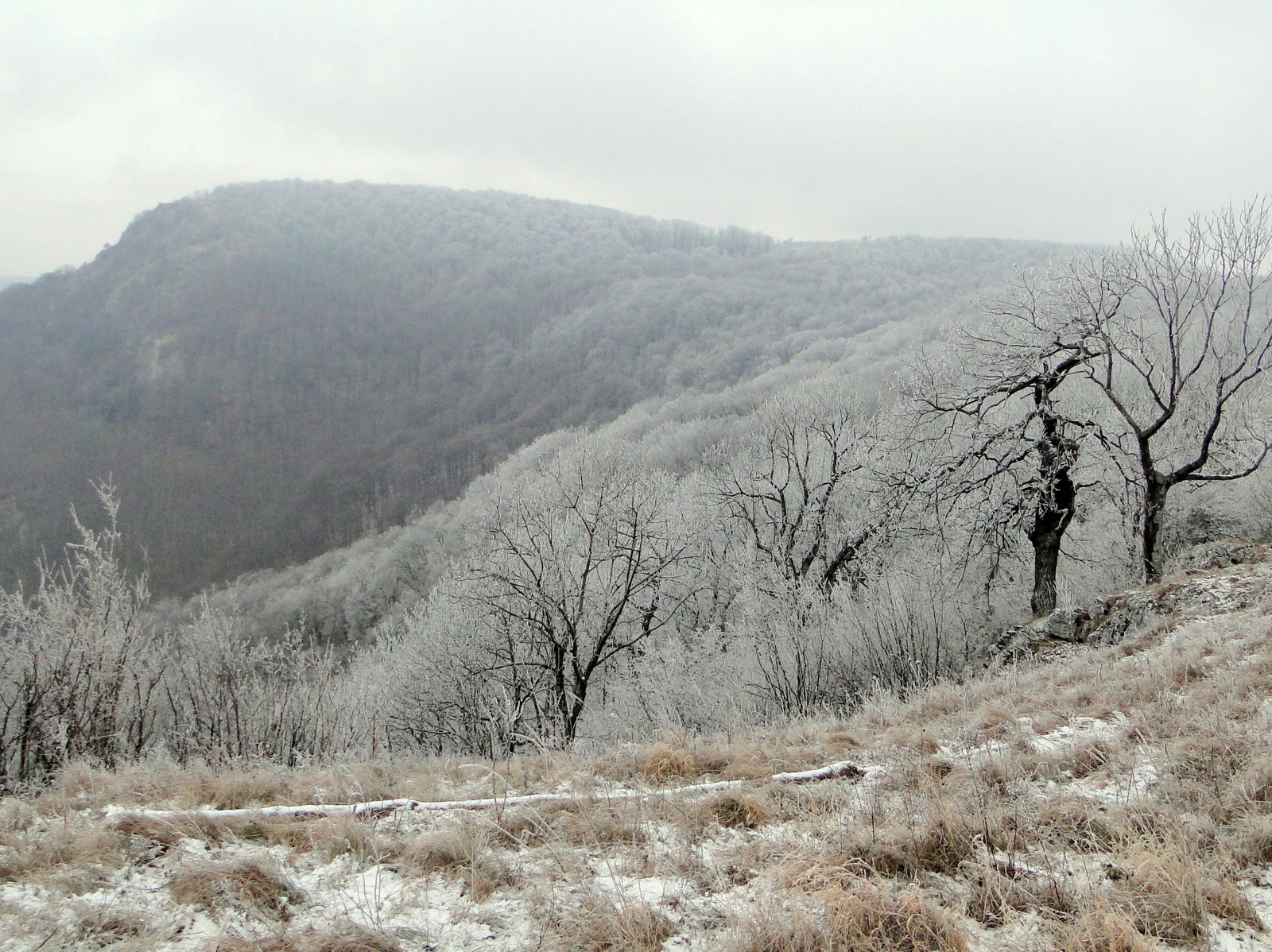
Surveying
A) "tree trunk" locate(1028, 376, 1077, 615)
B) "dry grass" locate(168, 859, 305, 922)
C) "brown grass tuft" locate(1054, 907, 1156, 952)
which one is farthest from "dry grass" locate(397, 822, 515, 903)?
"tree trunk" locate(1028, 376, 1077, 615)

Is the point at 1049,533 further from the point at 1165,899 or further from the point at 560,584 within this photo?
the point at 1165,899

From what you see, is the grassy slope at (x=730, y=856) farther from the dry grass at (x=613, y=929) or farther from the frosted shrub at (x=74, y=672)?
the frosted shrub at (x=74, y=672)

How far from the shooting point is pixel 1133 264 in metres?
11.9

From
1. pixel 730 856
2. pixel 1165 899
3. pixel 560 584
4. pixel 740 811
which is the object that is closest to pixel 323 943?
pixel 730 856

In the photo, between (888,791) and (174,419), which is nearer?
(888,791)

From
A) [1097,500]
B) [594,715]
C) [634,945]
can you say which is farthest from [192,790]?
[1097,500]

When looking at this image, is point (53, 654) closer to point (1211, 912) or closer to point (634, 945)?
point (634, 945)

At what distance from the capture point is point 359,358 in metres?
186

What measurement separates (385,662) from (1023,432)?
2352 centimetres

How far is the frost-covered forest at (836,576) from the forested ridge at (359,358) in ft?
206

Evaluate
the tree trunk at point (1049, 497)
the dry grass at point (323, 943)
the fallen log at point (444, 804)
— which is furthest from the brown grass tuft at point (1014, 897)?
the tree trunk at point (1049, 497)

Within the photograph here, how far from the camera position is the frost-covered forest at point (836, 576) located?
958 cm

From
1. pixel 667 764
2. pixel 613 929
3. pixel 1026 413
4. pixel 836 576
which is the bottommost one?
pixel 836 576

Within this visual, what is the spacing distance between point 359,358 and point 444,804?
20088 cm
